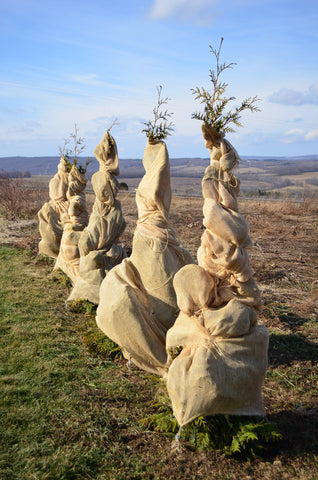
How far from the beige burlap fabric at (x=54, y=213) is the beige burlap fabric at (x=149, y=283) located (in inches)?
193

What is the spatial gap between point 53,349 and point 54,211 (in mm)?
5162

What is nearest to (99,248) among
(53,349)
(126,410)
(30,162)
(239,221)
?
(53,349)

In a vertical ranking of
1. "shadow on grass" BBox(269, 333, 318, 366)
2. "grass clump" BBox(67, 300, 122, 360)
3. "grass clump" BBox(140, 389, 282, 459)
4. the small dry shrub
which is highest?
the small dry shrub

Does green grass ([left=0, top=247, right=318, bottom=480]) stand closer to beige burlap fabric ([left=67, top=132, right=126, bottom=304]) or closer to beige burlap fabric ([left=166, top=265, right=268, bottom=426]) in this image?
beige burlap fabric ([left=166, top=265, right=268, bottom=426])

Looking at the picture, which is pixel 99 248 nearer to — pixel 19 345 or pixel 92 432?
pixel 19 345

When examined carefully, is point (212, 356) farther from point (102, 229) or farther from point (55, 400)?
point (102, 229)

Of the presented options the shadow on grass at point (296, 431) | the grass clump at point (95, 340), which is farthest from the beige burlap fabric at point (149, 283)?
the shadow on grass at point (296, 431)

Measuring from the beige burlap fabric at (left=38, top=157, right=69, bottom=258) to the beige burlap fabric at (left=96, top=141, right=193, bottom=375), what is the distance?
4.91 meters

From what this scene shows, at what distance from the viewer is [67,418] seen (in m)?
4.27

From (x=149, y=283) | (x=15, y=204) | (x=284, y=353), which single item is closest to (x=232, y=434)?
(x=149, y=283)

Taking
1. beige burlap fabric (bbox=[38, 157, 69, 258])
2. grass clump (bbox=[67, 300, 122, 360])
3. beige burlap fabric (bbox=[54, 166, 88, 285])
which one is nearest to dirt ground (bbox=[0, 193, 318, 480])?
grass clump (bbox=[67, 300, 122, 360])

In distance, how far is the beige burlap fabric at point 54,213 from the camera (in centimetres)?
992

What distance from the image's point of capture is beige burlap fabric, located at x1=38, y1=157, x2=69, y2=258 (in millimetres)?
9920

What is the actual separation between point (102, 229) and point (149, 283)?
98.4 inches
